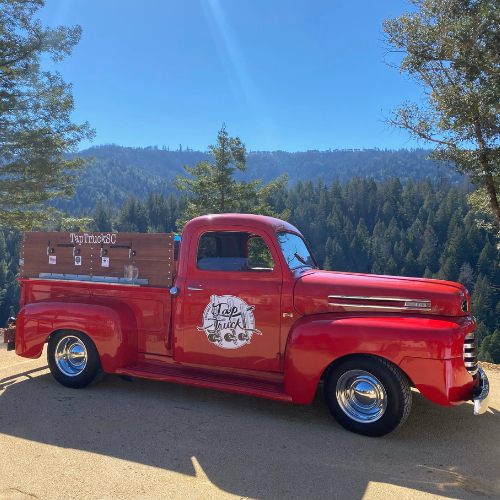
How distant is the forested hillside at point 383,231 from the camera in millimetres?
82562

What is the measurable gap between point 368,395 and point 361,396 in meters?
0.07

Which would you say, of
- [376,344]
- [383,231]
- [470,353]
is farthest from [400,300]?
[383,231]

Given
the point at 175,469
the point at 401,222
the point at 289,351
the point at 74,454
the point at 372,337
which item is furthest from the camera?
the point at 401,222

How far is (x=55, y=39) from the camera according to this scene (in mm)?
12750

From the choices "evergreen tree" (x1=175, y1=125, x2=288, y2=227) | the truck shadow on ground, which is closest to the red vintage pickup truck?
the truck shadow on ground

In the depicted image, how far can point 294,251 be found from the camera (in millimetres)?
4977

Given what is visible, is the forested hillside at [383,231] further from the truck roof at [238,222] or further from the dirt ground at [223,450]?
the truck roof at [238,222]

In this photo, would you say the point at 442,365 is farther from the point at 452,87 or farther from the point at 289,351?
the point at 452,87

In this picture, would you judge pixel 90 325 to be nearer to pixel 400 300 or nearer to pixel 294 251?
pixel 294 251

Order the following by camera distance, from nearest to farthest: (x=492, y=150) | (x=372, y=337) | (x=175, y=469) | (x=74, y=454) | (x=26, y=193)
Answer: (x=175, y=469) → (x=74, y=454) → (x=372, y=337) → (x=492, y=150) → (x=26, y=193)

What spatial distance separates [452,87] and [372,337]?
7371mm

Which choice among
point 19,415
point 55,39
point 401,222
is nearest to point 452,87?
point 19,415

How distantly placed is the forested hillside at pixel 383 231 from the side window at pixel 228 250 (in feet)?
242

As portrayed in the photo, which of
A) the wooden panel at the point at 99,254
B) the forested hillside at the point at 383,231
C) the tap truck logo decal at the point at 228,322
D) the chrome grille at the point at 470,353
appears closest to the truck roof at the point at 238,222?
the wooden panel at the point at 99,254
